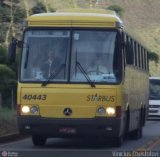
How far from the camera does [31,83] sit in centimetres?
2025

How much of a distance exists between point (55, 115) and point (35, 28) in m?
2.35

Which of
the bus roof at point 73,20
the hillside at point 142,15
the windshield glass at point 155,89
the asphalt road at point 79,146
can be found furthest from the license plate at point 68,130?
the hillside at point 142,15

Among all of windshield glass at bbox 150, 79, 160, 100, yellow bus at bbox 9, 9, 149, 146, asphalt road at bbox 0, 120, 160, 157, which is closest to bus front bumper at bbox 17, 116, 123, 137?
yellow bus at bbox 9, 9, 149, 146

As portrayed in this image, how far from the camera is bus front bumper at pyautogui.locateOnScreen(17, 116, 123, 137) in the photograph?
787 inches

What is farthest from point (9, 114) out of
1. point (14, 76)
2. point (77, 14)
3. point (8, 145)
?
point (77, 14)

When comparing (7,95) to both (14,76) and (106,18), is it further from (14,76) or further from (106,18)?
(106,18)

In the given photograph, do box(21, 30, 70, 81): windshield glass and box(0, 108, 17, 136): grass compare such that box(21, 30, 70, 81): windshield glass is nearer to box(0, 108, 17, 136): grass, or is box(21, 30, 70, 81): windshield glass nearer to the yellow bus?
the yellow bus

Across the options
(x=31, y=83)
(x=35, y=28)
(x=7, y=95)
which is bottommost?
(x=7, y=95)

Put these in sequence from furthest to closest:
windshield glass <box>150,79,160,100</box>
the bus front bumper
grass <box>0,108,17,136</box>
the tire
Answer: windshield glass <box>150,79,160,100</box> < grass <box>0,108,17,136</box> < the tire < the bus front bumper

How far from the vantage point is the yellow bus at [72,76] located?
2006 cm

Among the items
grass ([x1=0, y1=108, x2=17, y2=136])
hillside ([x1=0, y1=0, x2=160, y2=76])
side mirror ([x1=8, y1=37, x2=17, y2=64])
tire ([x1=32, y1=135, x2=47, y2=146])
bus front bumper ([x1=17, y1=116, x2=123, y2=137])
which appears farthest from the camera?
hillside ([x1=0, y1=0, x2=160, y2=76])

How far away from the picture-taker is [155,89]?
4462 centimetres

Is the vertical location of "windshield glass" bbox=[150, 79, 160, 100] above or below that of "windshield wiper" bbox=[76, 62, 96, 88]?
below

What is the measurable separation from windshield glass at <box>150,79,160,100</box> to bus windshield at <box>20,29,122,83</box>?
2370cm
